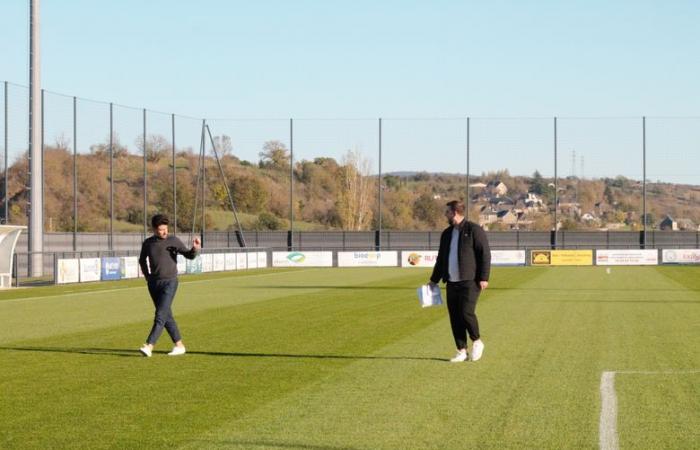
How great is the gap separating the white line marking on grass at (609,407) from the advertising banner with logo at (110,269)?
1226 inches

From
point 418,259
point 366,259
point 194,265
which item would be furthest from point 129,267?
point 418,259

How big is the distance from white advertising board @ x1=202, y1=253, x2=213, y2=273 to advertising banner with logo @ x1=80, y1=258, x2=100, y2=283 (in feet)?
33.9

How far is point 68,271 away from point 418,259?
1163 inches

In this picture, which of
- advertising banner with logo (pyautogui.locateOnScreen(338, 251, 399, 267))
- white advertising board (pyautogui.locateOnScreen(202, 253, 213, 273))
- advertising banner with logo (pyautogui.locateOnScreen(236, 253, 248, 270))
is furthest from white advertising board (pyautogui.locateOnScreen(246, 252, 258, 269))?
white advertising board (pyautogui.locateOnScreen(202, 253, 213, 273))

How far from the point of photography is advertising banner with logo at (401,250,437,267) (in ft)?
212

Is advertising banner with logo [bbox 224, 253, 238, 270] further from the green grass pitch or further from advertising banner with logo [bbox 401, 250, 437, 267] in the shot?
the green grass pitch

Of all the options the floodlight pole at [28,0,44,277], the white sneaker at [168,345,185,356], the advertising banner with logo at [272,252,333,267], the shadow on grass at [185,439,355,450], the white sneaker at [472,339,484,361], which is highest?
the floodlight pole at [28,0,44,277]

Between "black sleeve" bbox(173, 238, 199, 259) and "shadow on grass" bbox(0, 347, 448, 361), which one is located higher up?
"black sleeve" bbox(173, 238, 199, 259)

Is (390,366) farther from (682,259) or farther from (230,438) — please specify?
(682,259)

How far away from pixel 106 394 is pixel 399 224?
110350 millimetres

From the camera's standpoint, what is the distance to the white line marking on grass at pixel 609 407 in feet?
27.1

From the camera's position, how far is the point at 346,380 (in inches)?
470

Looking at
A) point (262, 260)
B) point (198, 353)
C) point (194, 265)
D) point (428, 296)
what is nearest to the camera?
point (428, 296)

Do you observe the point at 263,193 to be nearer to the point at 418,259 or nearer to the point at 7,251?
the point at 418,259
